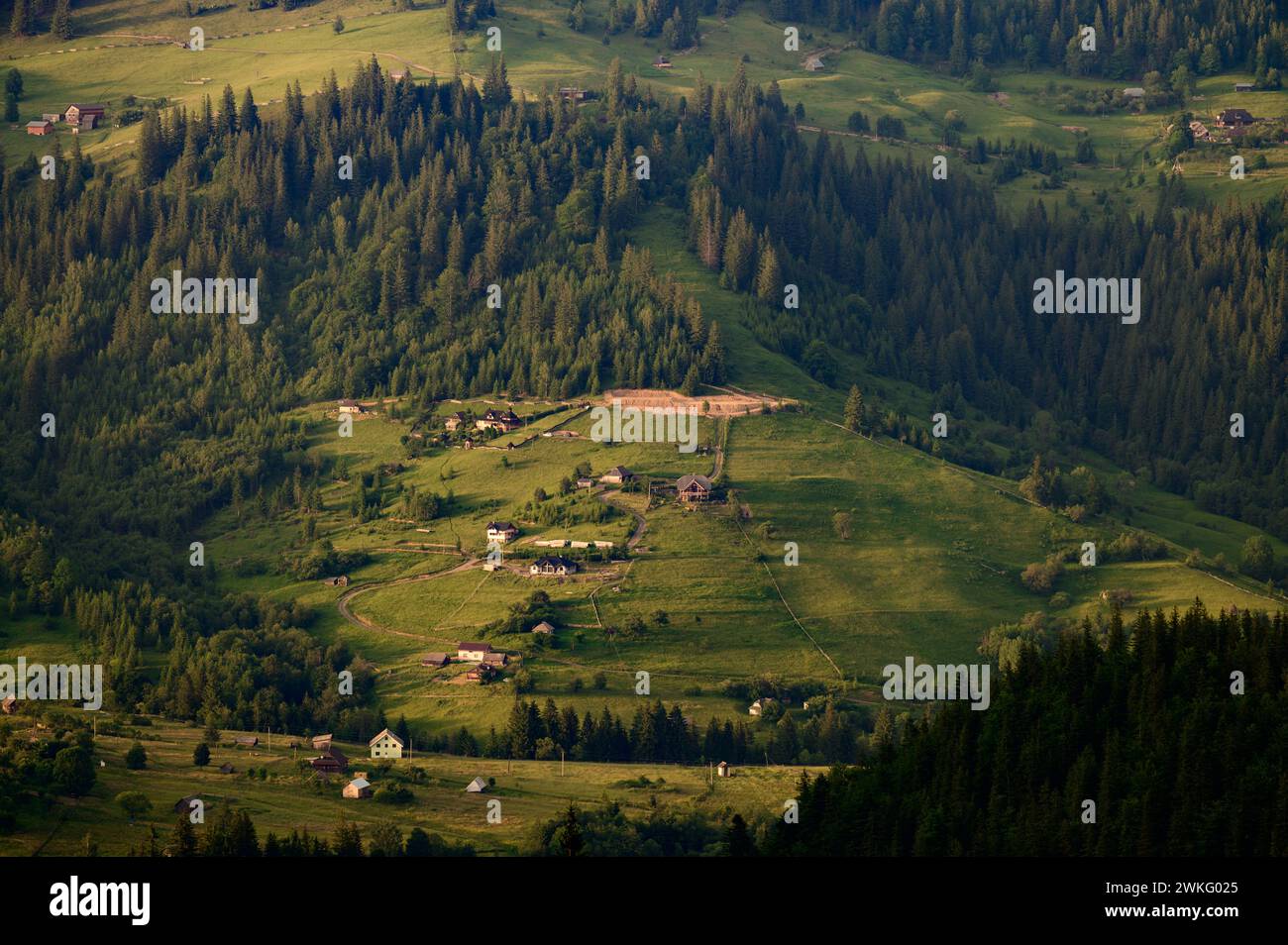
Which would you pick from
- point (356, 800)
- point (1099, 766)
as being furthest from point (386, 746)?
point (1099, 766)

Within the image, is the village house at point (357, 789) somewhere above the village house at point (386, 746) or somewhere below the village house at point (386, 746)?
above

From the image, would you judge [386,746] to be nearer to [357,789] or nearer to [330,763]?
[330,763]

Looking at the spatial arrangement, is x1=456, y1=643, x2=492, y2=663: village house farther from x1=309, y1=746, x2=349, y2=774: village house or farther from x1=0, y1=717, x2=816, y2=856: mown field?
x1=309, y1=746, x2=349, y2=774: village house

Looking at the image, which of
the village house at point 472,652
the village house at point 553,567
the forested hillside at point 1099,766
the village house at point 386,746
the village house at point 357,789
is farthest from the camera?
the village house at point 553,567

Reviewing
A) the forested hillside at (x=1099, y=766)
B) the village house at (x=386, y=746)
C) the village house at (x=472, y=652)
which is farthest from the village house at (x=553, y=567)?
the forested hillside at (x=1099, y=766)

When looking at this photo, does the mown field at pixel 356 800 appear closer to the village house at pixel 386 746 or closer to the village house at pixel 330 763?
the village house at pixel 330 763

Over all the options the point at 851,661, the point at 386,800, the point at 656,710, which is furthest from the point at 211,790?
the point at 851,661

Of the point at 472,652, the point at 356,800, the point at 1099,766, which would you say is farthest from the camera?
the point at 472,652
